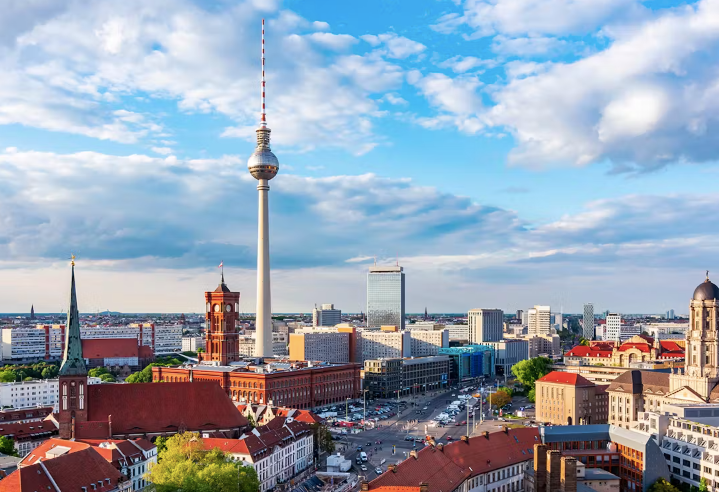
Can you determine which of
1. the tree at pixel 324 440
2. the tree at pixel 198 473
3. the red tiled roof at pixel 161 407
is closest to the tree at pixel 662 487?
the tree at pixel 324 440

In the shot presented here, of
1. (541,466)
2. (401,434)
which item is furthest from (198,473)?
(401,434)

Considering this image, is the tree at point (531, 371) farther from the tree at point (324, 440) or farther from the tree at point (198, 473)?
the tree at point (198, 473)

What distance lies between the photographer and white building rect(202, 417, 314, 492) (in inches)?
3460

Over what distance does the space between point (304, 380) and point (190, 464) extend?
92885mm

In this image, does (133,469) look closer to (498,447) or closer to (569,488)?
(498,447)

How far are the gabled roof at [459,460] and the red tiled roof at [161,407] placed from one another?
123 ft

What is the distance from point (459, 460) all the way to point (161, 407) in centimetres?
4541

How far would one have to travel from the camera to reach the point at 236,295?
174625 millimetres

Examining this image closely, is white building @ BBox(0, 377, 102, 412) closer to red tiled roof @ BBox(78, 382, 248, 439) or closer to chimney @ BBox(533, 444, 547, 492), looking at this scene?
red tiled roof @ BBox(78, 382, 248, 439)

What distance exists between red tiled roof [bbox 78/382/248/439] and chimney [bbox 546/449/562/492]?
1965 inches

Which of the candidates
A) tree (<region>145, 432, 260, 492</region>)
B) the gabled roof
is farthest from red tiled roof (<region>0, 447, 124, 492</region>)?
the gabled roof

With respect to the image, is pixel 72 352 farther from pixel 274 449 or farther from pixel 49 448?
pixel 274 449

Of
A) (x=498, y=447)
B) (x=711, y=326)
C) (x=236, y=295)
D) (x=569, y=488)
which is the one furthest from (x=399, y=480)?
(x=236, y=295)

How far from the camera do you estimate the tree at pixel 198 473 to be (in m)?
67.2
